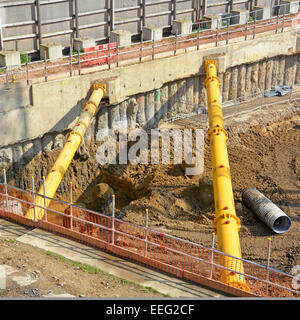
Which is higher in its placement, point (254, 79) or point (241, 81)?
point (254, 79)

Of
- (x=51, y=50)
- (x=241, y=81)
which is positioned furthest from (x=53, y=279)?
(x=241, y=81)

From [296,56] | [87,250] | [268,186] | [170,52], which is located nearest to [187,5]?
[170,52]

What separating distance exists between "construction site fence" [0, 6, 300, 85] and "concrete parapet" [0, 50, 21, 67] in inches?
9.0

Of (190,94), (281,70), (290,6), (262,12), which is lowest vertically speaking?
(190,94)

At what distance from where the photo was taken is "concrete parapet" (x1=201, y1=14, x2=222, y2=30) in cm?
2559

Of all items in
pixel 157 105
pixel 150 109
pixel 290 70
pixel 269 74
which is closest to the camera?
pixel 150 109

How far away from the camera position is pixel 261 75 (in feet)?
86.4

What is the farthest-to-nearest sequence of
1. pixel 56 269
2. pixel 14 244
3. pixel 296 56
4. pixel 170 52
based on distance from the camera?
pixel 296 56 < pixel 170 52 < pixel 14 244 < pixel 56 269

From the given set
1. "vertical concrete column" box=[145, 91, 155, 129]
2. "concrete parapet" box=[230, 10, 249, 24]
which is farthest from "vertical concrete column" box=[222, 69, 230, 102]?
"vertical concrete column" box=[145, 91, 155, 129]

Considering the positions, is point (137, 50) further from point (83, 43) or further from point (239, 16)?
point (239, 16)

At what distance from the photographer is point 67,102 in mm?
19578

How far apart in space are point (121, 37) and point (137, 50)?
139 centimetres

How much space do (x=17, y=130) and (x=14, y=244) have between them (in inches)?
231

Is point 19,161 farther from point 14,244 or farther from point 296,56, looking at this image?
point 296,56
